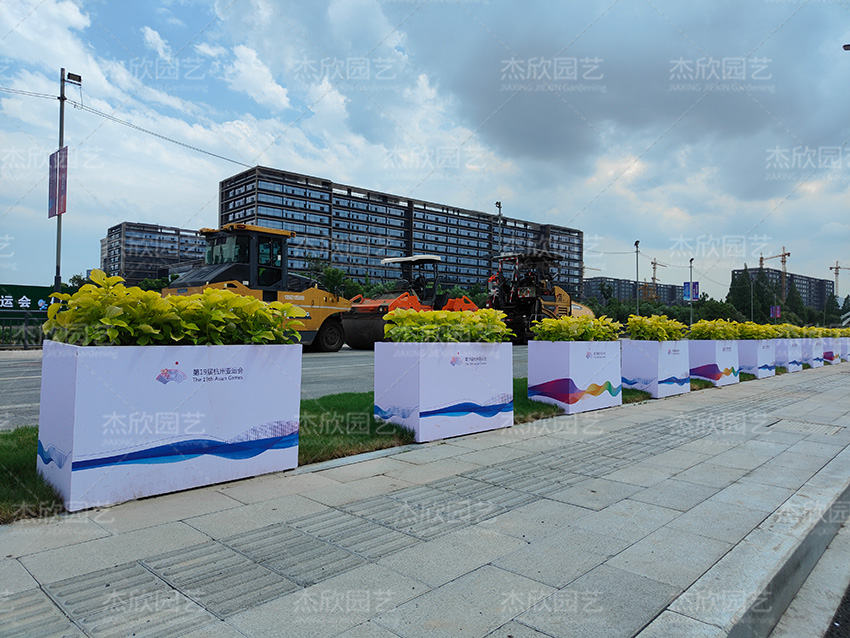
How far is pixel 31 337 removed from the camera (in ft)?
64.5

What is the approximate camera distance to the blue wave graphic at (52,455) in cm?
350

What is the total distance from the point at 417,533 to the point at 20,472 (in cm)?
310

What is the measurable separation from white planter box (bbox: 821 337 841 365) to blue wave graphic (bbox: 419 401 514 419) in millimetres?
21813

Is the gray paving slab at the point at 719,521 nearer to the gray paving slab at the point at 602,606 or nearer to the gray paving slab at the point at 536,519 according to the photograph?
the gray paving slab at the point at 536,519

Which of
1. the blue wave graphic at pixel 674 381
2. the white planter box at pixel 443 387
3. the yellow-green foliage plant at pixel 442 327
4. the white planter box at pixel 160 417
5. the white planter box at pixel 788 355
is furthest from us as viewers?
the white planter box at pixel 788 355

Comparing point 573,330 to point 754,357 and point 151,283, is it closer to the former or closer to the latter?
point 754,357

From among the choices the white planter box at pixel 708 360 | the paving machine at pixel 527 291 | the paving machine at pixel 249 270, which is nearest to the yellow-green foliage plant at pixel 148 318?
the paving machine at pixel 249 270

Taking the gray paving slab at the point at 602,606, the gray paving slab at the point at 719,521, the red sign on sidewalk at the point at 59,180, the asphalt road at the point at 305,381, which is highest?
the red sign on sidewalk at the point at 59,180

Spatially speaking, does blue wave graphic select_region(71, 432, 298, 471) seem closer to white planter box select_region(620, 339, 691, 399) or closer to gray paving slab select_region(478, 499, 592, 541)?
gray paving slab select_region(478, 499, 592, 541)

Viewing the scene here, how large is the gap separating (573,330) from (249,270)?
9.99 m

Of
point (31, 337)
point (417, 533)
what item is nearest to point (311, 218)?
point (31, 337)

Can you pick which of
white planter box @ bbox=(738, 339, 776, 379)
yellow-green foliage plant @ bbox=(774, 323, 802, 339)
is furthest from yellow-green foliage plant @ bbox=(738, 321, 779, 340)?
yellow-green foliage plant @ bbox=(774, 323, 802, 339)

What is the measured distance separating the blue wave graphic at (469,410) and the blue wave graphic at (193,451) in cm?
179

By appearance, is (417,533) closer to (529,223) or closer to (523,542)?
(523,542)
